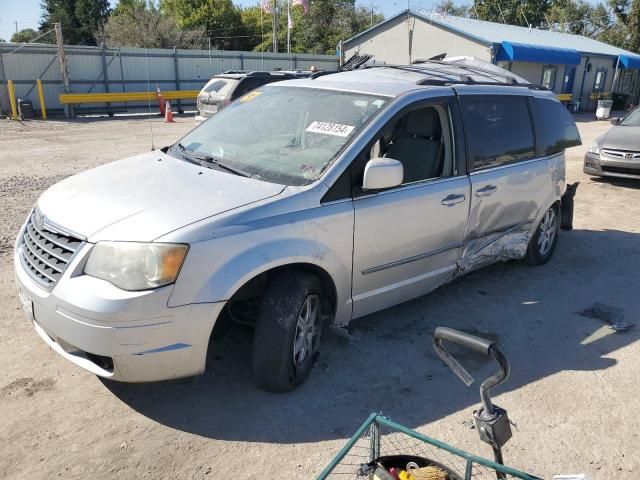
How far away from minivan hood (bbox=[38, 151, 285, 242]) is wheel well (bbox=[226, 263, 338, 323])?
455 mm

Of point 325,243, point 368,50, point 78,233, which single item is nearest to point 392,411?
point 325,243

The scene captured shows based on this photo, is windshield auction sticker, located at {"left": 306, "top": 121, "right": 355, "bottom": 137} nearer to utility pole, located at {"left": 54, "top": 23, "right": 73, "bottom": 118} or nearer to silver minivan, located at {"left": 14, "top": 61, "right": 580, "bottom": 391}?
silver minivan, located at {"left": 14, "top": 61, "right": 580, "bottom": 391}

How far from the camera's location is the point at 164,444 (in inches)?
116

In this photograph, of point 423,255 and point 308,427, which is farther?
point 423,255

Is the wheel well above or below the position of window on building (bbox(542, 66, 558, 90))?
below

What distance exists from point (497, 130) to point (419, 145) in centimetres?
94

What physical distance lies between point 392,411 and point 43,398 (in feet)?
6.79

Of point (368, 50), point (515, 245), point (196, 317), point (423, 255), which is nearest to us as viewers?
point (196, 317)

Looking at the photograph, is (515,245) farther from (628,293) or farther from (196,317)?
(196,317)

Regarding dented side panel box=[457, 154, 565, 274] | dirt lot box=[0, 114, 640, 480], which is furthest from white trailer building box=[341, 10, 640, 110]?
dirt lot box=[0, 114, 640, 480]

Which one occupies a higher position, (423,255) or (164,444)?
(423,255)

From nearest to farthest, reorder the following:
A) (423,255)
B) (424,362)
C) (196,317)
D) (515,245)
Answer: (196,317) < (424,362) < (423,255) < (515,245)

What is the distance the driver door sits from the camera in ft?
12.1

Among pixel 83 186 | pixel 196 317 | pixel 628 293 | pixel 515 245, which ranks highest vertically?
pixel 83 186
